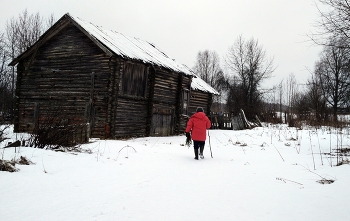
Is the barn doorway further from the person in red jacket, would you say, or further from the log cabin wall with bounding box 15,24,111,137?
the person in red jacket

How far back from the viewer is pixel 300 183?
4559 millimetres

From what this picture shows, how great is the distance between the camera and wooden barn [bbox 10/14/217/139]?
13.2 m

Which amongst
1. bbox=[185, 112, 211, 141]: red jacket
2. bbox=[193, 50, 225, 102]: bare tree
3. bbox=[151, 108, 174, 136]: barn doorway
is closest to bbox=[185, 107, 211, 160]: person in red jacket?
bbox=[185, 112, 211, 141]: red jacket

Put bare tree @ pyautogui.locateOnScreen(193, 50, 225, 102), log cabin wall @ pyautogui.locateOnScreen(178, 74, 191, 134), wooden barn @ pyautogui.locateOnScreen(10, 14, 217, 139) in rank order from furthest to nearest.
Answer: bare tree @ pyautogui.locateOnScreen(193, 50, 225, 102) < log cabin wall @ pyautogui.locateOnScreen(178, 74, 191, 134) < wooden barn @ pyautogui.locateOnScreen(10, 14, 217, 139)

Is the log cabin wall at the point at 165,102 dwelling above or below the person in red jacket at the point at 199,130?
above

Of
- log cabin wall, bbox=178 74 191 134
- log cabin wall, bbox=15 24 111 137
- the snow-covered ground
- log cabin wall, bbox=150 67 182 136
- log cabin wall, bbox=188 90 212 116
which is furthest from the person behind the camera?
log cabin wall, bbox=188 90 212 116

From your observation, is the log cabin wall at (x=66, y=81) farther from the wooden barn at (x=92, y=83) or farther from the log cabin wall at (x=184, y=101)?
the log cabin wall at (x=184, y=101)

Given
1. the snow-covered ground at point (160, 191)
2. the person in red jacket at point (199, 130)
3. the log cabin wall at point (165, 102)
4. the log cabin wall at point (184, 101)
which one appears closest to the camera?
the snow-covered ground at point (160, 191)

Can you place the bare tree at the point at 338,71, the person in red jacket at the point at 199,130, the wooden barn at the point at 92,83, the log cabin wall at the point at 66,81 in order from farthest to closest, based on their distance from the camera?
the log cabin wall at the point at 66,81 → the wooden barn at the point at 92,83 → the bare tree at the point at 338,71 → the person in red jacket at the point at 199,130

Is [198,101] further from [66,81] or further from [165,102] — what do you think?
[66,81]

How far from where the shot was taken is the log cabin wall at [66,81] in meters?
13.4

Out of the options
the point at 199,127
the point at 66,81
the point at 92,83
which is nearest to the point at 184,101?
the point at 92,83

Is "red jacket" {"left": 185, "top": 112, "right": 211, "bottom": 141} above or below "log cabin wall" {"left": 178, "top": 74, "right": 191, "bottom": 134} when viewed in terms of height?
below

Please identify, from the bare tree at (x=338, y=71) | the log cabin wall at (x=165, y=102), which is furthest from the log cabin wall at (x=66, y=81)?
the bare tree at (x=338, y=71)
